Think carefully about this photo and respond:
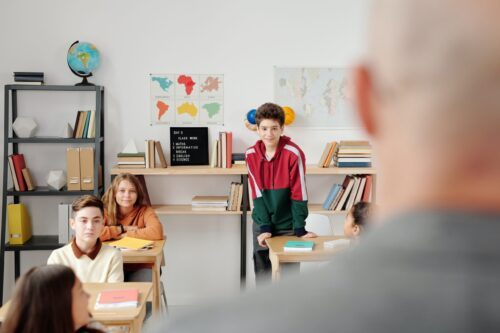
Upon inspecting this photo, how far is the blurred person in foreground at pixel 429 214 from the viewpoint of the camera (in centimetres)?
35

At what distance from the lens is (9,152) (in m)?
5.25

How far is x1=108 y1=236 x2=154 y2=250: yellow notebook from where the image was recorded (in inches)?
157

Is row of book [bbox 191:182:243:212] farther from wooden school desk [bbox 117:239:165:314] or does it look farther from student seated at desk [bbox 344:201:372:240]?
student seated at desk [bbox 344:201:372:240]

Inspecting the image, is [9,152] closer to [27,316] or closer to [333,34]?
[333,34]

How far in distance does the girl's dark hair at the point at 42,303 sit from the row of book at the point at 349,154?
310cm

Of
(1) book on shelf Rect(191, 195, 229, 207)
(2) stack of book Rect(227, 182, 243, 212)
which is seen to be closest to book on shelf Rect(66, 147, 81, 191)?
(1) book on shelf Rect(191, 195, 229, 207)

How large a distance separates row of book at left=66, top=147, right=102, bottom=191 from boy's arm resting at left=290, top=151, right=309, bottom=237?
1697 millimetres

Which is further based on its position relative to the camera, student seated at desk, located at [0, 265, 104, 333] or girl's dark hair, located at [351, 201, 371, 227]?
girl's dark hair, located at [351, 201, 371, 227]

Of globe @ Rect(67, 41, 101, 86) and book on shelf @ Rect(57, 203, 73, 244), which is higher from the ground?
globe @ Rect(67, 41, 101, 86)

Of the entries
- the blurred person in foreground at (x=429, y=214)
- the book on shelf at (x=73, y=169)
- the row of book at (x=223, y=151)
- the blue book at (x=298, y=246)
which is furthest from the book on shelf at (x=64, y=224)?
the blurred person in foreground at (x=429, y=214)

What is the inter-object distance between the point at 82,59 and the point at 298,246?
238cm

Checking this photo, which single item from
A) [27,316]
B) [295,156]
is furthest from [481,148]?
[295,156]

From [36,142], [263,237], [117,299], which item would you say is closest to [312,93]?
[263,237]

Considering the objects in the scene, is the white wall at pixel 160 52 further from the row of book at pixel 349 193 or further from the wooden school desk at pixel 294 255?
the wooden school desk at pixel 294 255
